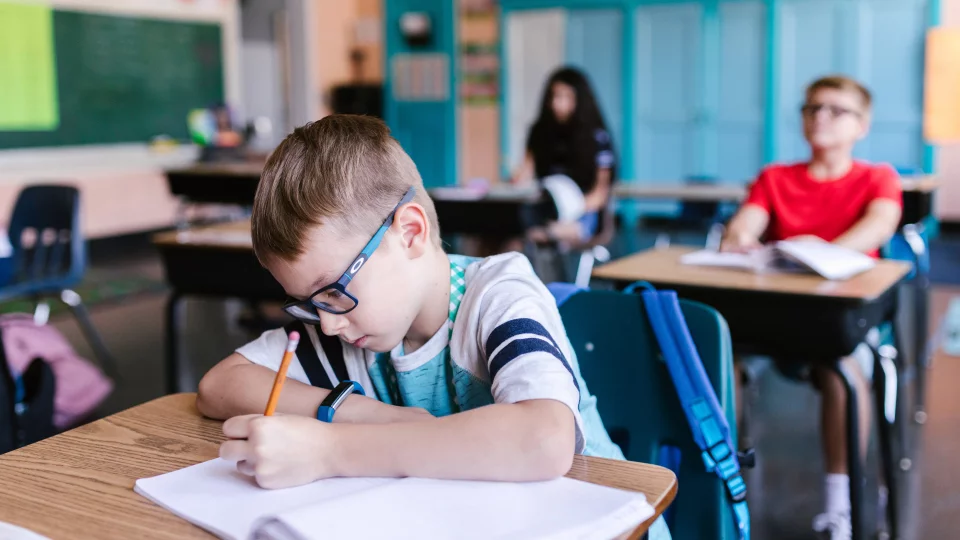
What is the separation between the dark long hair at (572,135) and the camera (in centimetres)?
491

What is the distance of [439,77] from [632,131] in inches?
78.4

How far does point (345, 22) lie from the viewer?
9742 mm

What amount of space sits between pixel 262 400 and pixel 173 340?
1965 millimetres

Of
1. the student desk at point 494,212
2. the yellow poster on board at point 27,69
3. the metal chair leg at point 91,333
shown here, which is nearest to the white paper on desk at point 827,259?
the student desk at point 494,212

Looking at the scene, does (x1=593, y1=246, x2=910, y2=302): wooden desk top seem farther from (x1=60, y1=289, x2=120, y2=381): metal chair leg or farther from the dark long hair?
the dark long hair

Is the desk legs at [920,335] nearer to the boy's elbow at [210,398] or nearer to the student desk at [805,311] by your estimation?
the student desk at [805,311]

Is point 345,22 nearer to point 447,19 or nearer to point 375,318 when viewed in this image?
point 447,19

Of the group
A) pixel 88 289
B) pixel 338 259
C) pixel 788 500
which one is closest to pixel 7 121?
pixel 88 289

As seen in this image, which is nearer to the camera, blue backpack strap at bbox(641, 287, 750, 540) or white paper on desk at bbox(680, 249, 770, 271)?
blue backpack strap at bbox(641, 287, 750, 540)

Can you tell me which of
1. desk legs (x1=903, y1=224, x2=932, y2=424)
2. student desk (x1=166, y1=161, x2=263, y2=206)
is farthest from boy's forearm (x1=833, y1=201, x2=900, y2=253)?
student desk (x1=166, y1=161, x2=263, y2=206)

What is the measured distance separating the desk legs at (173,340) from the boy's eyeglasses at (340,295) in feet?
6.71

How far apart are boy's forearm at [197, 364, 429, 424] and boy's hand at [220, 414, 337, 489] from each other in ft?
0.42

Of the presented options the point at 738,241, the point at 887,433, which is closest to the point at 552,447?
the point at 887,433

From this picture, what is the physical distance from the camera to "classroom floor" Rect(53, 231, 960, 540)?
7.96ft
